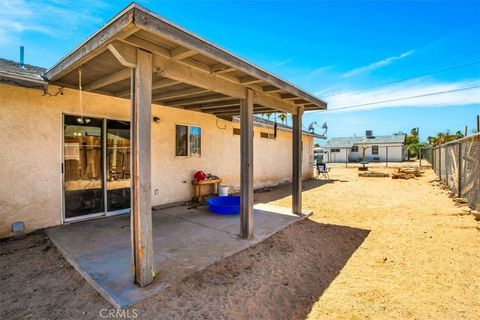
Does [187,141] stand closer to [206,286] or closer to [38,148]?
[38,148]

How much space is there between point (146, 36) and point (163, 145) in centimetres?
419

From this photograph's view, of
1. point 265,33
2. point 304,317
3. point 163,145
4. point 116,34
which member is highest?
point 265,33

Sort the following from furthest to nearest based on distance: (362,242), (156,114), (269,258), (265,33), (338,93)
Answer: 1. (338,93)
2. (265,33)
3. (156,114)
4. (362,242)
5. (269,258)

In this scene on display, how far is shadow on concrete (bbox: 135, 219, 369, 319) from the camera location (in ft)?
7.68

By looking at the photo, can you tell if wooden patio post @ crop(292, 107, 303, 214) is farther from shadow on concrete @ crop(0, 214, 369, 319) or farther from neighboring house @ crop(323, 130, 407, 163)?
neighboring house @ crop(323, 130, 407, 163)

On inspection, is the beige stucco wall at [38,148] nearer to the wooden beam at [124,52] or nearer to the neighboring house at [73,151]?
the neighboring house at [73,151]

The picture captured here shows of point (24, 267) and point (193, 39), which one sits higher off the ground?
point (193, 39)

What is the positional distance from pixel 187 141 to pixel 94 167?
2.60 meters

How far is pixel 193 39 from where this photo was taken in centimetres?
244

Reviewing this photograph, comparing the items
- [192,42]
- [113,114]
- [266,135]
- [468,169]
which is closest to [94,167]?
[113,114]

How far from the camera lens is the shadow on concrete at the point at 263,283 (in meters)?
2.34

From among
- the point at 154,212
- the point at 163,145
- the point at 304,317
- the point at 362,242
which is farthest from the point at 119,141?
the point at 362,242

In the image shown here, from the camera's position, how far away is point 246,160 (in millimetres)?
4137

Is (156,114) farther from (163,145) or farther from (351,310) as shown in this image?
(351,310)
